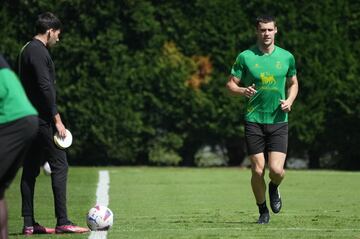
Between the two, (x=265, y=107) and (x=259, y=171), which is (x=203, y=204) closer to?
(x=259, y=171)

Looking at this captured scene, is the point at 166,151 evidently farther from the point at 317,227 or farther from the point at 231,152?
the point at 317,227

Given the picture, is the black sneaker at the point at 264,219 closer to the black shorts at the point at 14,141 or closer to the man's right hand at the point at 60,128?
the man's right hand at the point at 60,128

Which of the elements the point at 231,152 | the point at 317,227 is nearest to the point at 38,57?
the point at 317,227

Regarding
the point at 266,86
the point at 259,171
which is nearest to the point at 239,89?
the point at 266,86

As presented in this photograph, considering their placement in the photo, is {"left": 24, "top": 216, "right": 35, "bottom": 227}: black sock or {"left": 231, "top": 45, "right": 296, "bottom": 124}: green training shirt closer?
{"left": 24, "top": 216, "right": 35, "bottom": 227}: black sock

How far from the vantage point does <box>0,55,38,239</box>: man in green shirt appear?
719 centimetres

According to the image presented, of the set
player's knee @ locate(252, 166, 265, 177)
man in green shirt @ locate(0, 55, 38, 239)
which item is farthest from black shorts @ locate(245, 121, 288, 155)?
man in green shirt @ locate(0, 55, 38, 239)

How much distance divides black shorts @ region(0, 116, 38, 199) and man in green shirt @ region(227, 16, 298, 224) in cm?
401

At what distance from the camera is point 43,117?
10023mm

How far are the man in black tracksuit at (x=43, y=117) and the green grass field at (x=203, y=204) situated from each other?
333mm

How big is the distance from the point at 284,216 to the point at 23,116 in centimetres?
519

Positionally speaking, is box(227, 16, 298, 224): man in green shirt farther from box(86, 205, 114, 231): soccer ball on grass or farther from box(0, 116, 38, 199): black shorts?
box(0, 116, 38, 199): black shorts

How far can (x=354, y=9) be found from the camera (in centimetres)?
2228

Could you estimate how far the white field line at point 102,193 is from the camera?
9.61 m
